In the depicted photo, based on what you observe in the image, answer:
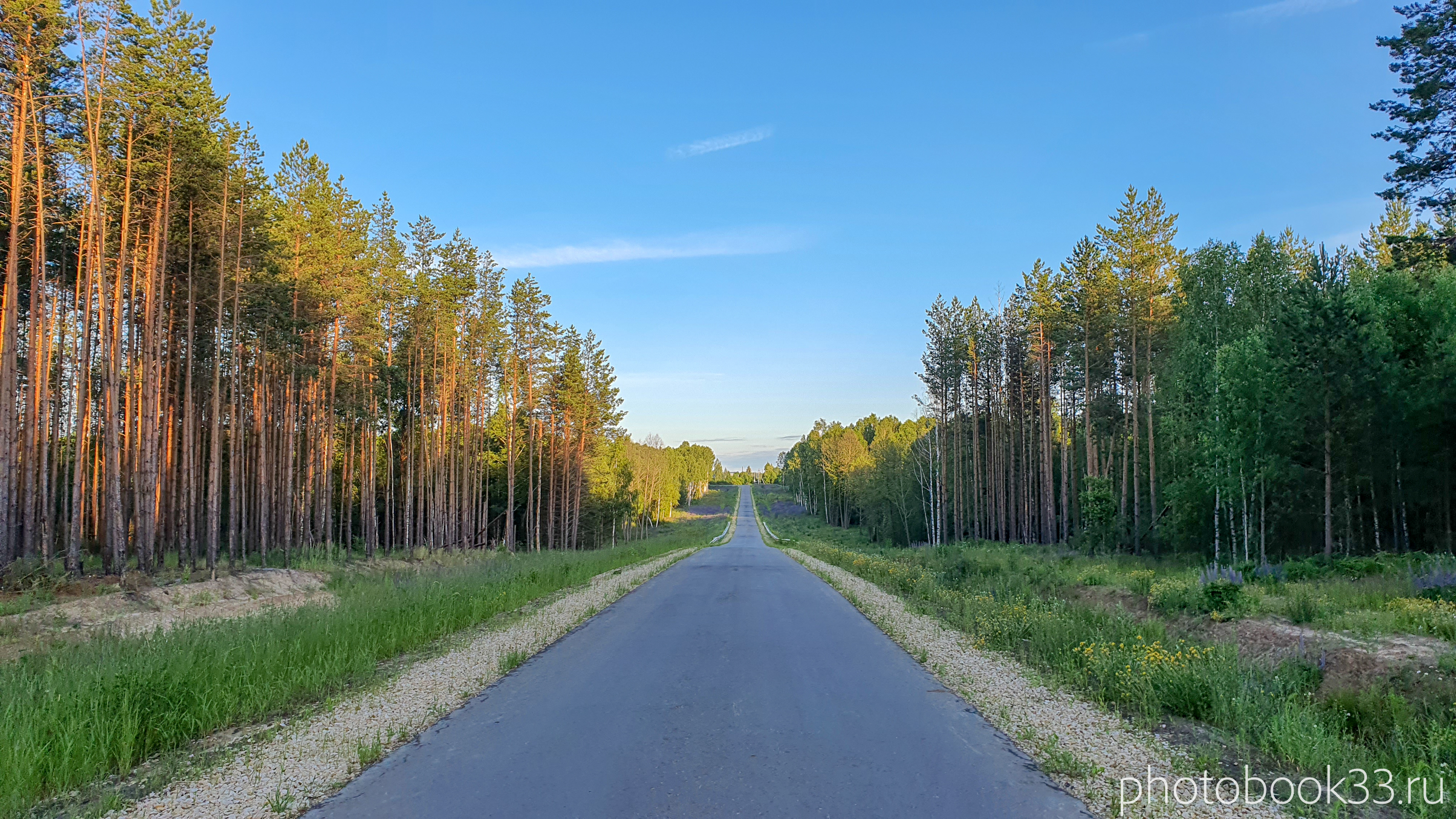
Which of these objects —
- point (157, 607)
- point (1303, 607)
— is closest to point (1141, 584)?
point (1303, 607)

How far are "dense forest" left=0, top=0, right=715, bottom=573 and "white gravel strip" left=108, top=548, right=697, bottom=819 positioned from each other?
11.6 m

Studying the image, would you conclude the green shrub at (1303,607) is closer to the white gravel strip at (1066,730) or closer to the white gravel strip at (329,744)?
the white gravel strip at (1066,730)

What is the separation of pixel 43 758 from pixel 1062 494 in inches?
1483

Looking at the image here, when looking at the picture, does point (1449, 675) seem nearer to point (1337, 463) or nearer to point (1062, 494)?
point (1337, 463)

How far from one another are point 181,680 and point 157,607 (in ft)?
33.2

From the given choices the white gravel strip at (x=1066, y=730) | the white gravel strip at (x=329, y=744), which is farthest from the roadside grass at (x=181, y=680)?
the white gravel strip at (x=1066, y=730)

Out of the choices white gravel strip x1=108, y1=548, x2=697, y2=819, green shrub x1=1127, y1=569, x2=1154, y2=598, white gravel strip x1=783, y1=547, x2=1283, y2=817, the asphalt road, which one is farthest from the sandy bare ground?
green shrub x1=1127, y1=569, x2=1154, y2=598

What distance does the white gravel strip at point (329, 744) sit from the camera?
4.62m

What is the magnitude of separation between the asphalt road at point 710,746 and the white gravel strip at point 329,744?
0.26 m

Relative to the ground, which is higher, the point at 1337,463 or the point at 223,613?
the point at 1337,463

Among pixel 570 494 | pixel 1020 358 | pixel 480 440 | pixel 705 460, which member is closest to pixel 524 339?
pixel 480 440

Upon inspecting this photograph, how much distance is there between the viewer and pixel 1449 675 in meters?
6.90

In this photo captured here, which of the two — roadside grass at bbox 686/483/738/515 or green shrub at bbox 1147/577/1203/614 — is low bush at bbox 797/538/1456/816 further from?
roadside grass at bbox 686/483/738/515

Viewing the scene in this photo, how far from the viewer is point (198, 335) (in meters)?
23.5
